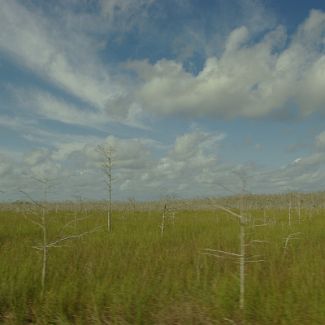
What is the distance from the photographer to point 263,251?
12422 millimetres

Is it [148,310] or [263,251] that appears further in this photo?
[263,251]

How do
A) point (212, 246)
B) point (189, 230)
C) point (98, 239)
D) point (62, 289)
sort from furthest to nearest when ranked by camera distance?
point (189, 230) → point (98, 239) → point (212, 246) → point (62, 289)

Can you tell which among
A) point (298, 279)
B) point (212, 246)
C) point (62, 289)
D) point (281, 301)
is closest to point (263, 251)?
point (212, 246)

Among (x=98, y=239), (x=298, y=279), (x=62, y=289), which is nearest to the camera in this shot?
(x=62, y=289)

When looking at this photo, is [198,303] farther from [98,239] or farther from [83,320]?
[98,239]

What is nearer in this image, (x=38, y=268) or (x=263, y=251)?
(x=38, y=268)

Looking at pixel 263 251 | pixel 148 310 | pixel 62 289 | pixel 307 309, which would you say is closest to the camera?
pixel 307 309

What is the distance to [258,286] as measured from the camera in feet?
24.3

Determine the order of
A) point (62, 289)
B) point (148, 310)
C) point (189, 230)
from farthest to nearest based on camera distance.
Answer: point (189, 230)
point (62, 289)
point (148, 310)

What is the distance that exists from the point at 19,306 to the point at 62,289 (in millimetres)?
769

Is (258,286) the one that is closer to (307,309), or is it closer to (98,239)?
(307,309)

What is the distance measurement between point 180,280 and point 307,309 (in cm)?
285

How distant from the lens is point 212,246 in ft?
44.6

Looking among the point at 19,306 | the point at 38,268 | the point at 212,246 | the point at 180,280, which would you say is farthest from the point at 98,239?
the point at 19,306
